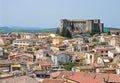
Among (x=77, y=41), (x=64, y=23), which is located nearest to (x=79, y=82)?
(x=77, y=41)

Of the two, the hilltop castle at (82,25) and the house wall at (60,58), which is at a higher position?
the hilltop castle at (82,25)

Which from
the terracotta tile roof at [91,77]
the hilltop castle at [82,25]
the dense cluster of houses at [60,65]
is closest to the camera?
the terracotta tile roof at [91,77]

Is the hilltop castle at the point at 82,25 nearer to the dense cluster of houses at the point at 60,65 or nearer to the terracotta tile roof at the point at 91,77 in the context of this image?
the dense cluster of houses at the point at 60,65

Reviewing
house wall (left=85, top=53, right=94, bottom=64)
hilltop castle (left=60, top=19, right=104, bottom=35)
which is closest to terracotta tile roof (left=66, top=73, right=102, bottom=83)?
house wall (left=85, top=53, right=94, bottom=64)

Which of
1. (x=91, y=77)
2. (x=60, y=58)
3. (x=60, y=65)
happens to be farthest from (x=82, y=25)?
(x=91, y=77)

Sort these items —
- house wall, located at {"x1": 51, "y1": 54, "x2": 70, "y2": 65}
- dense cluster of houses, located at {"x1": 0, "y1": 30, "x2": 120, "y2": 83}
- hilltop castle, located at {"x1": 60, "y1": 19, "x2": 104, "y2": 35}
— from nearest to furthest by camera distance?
dense cluster of houses, located at {"x1": 0, "y1": 30, "x2": 120, "y2": 83} < house wall, located at {"x1": 51, "y1": 54, "x2": 70, "y2": 65} < hilltop castle, located at {"x1": 60, "y1": 19, "x2": 104, "y2": 35}

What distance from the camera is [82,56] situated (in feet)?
120

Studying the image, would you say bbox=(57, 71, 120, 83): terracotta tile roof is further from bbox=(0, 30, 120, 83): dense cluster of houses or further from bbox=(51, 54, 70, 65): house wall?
bbox=(51, 54, 70, 65): house wall

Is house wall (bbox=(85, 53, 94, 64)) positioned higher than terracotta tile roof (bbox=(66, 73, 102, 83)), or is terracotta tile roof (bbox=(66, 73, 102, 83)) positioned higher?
terracotta tile roof (bbox=(66, 73, 102, 83))

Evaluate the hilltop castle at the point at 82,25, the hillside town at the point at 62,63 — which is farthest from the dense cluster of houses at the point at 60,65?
the hilltop castle at the point at 82,25

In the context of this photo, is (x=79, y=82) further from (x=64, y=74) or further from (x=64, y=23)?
(x=64, y=23)

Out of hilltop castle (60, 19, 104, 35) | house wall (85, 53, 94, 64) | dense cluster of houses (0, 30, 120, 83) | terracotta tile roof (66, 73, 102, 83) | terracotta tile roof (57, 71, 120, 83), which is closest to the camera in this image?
terracotta tile roof (66, 73, 102, 83)

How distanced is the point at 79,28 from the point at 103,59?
37961 millimetres

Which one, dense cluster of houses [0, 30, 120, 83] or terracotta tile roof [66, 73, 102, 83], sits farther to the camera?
dense cluster of houses [0, 30, 120, 83]
